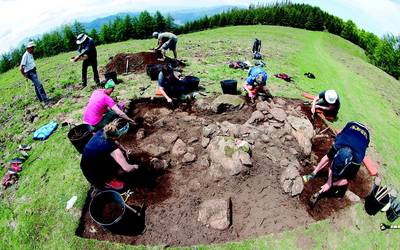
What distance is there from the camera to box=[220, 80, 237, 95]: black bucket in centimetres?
1004

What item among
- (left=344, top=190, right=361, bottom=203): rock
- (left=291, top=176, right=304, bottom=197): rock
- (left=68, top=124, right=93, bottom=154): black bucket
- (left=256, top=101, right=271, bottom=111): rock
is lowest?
(left=344, top=190, right=361, bottom=203): rock

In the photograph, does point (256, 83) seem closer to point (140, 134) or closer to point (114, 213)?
point (140, 134)

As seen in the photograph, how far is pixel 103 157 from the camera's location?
17.8 feet

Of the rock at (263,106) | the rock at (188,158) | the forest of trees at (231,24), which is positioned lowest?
the forest of trees at (231,24)

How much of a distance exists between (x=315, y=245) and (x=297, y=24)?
4478 cm

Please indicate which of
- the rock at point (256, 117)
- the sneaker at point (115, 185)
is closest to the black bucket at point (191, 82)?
the rock at point (256, 117)

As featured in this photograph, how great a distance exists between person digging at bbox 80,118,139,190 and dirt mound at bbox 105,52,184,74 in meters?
7.79

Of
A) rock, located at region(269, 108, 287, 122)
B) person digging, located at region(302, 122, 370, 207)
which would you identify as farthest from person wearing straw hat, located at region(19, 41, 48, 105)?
person digging, located at region(302, 122, 370, 207)

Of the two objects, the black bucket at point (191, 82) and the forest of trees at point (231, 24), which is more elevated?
the black bucket at point (191, 82)

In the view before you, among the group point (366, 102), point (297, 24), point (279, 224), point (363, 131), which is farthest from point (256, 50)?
point (297, 24)

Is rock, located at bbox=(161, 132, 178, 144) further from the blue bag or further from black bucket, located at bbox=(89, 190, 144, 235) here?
the blue bag

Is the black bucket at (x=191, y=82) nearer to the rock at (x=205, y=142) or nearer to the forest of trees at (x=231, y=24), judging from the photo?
the rock at (x=205, y=142)

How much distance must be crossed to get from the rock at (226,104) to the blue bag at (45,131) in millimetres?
4809

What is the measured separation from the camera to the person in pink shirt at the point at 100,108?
22.6 ft
